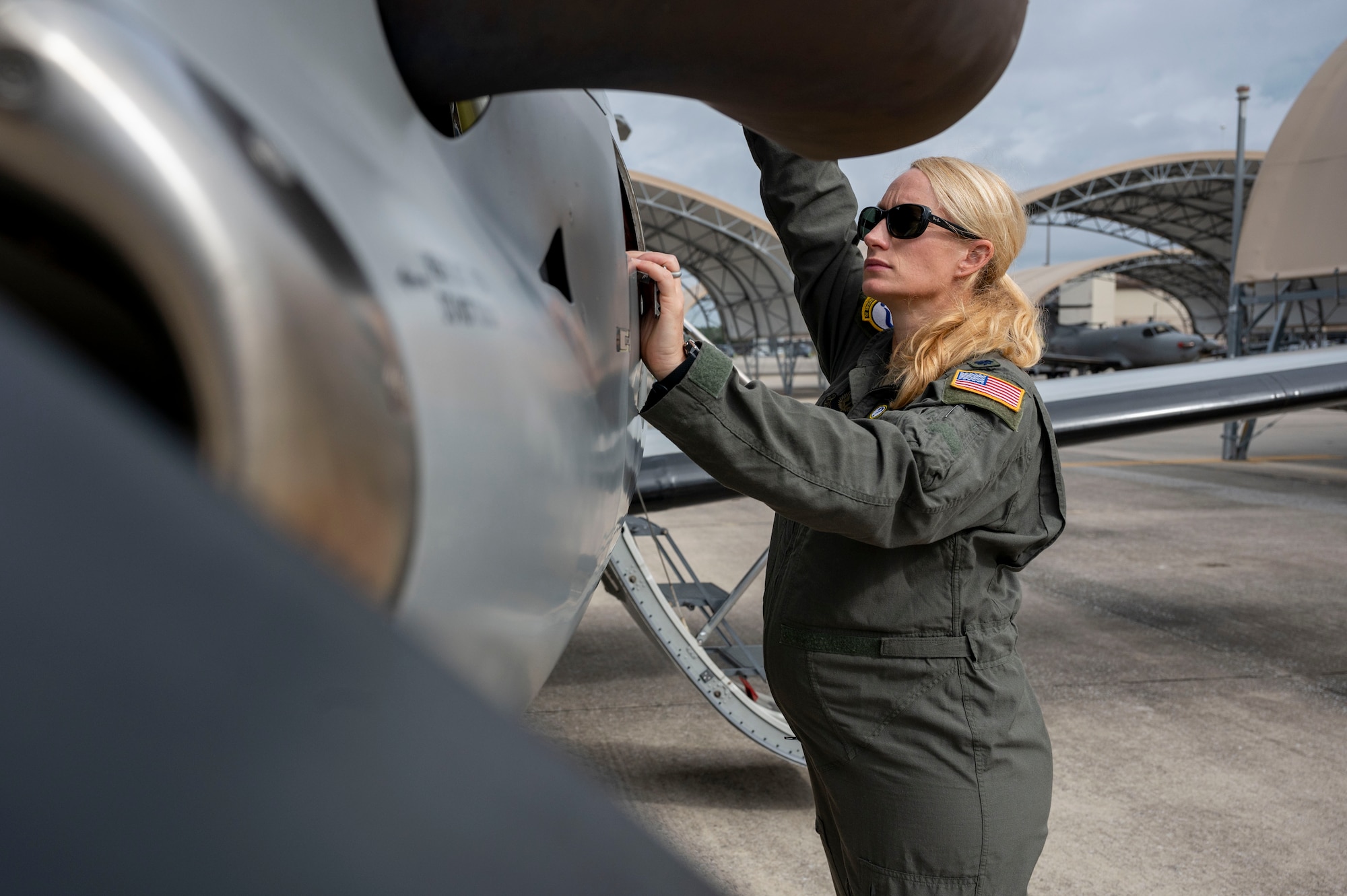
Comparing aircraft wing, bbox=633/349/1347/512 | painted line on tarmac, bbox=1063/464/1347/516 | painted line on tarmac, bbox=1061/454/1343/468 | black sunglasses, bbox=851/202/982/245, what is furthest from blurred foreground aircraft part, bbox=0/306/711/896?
painted line on tarmac, bbox=1061/454/1343/468

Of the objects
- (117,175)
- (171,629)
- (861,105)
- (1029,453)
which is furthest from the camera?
(1029,453)

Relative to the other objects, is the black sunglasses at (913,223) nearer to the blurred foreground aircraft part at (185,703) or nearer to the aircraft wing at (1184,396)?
the blurred foreground aircraft part at (185,703)

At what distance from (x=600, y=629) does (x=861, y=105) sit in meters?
5.21

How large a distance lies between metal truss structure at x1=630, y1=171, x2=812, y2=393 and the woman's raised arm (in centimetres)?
1794

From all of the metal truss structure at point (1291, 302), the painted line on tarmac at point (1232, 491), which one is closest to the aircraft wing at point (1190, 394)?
the painted line on tarmac at point (1232, 491)

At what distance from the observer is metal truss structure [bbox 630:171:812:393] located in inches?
991

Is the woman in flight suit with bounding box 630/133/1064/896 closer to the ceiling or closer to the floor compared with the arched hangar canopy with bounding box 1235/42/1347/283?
closer to the floor

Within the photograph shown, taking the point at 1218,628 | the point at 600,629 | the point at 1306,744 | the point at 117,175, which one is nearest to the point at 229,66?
the point at 117,175

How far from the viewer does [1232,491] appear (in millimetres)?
10562

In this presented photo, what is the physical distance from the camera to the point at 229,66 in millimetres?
491

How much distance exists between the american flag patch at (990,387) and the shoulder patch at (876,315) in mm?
454

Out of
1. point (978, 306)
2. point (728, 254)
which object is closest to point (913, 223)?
point (978, 306)

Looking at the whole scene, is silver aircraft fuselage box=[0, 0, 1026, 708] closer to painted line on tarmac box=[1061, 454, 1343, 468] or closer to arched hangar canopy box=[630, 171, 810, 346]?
painted line on tarmac box=[1061, 454, 1343, 468]

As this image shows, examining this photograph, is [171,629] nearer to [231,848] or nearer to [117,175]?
[231,848]
